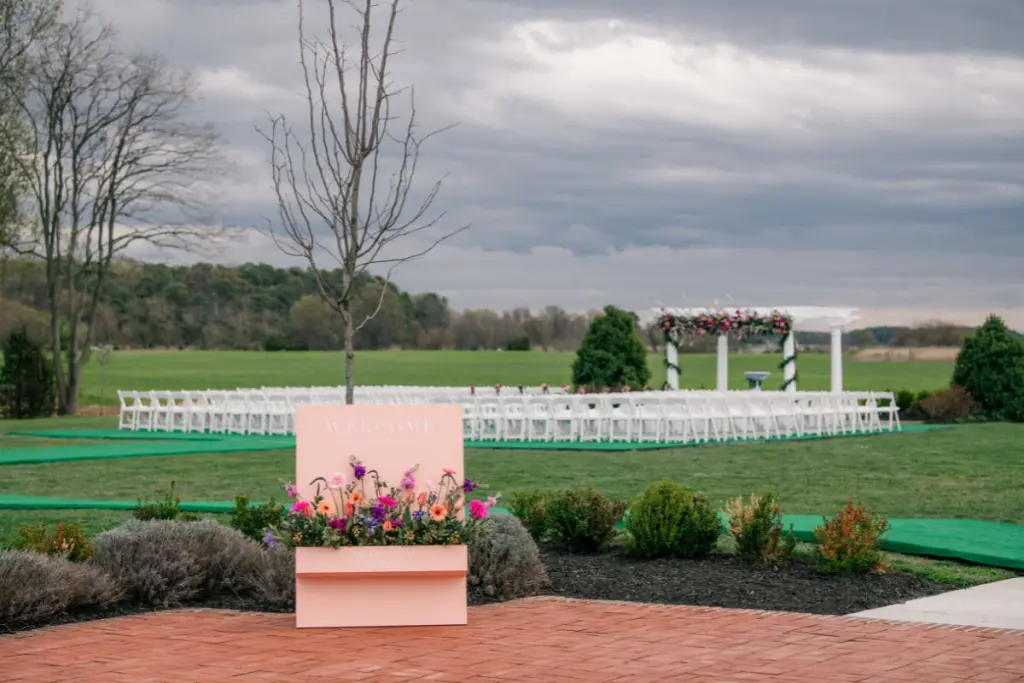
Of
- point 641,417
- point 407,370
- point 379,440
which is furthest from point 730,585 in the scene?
point 407,370

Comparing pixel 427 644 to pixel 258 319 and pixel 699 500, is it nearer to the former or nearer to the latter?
pixel 699 500

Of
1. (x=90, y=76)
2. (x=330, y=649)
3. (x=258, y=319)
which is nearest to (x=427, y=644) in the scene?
(x=330, y=649)

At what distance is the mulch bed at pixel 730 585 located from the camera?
9.41m

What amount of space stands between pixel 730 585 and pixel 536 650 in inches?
96.6

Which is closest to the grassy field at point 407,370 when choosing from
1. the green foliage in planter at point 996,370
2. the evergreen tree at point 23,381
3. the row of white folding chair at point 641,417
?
the evergreen tree at point 23,381

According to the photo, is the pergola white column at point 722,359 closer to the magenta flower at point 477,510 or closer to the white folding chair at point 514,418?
the white folding chair at point 514,418

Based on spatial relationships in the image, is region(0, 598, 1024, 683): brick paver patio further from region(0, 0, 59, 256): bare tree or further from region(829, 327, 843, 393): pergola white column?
region(829, 327, 843, 393): pergola white column

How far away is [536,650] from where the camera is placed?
7844mm

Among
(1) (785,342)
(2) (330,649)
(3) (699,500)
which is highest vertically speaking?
(1) (785,342)

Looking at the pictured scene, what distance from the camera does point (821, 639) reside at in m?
8.12

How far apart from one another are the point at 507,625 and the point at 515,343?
217 feet

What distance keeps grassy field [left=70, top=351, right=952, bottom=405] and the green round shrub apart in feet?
145

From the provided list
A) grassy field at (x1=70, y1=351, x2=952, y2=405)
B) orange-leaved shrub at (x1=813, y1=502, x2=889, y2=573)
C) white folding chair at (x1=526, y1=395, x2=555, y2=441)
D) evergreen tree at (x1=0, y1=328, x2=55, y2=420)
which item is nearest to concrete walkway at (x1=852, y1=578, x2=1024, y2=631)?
orange-leaved shrub at (x1=813, y1=502, x2=889, y2=573)

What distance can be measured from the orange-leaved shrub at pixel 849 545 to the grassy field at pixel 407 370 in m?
45.4
